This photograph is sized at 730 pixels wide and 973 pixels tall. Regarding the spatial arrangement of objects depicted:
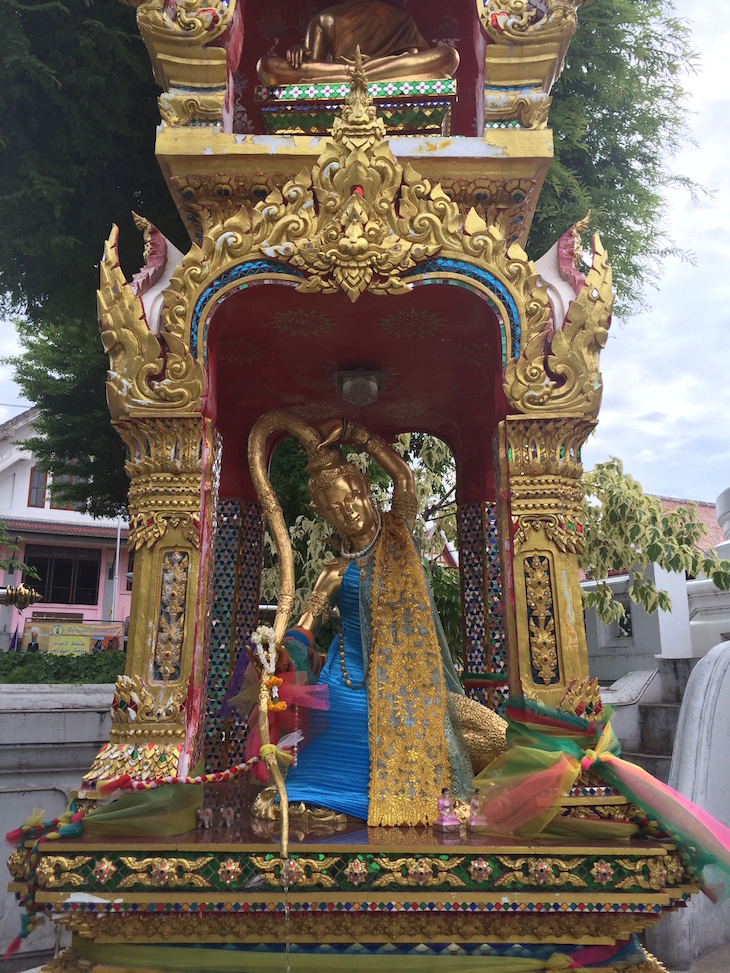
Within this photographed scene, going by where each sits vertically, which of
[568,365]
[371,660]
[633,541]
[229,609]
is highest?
[568,365]

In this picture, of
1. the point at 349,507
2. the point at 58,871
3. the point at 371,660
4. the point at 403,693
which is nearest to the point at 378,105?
the point at 349,507

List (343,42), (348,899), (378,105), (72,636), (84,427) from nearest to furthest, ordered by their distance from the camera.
Answer: (348,899)
(378,105)
(343,42)
(84,427)
(72,636)

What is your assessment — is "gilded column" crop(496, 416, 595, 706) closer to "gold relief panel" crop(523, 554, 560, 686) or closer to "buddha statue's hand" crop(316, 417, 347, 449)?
"gold relief panel" crop(523, 554, 560, 686)


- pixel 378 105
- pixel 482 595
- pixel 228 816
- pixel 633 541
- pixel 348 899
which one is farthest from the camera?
pixel 633 541

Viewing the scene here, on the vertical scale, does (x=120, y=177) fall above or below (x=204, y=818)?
above

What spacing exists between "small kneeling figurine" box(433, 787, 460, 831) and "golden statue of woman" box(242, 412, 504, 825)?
0.04 m

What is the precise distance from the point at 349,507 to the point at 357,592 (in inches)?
21.1

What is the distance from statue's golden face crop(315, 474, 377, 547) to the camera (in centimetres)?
450

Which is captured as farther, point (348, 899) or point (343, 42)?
point (343, 42)

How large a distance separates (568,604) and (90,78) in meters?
6.98

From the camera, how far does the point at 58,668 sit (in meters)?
8.73

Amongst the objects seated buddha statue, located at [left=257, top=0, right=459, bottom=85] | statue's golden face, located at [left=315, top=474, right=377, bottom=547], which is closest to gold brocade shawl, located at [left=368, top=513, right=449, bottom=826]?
statue's golden face, located at [left=315, top=474, right=377, bottom=547]

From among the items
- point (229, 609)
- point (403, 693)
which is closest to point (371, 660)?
point (403, 693)

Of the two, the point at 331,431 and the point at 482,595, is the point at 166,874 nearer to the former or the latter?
the point at 331,431
